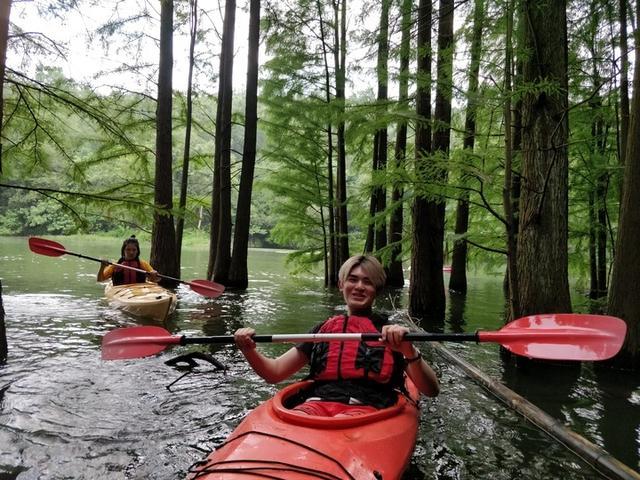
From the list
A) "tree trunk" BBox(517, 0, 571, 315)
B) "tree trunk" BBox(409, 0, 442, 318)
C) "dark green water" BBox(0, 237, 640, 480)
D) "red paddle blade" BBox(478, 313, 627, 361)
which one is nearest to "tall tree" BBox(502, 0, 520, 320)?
"tree trunk" BBox(517, 0, 571, 315)

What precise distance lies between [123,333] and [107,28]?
35.6 feet

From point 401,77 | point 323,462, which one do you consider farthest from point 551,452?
point 401,77

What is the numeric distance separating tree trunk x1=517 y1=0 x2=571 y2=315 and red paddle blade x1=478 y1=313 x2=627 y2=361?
1.82 m

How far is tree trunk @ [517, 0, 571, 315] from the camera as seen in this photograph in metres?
4.43

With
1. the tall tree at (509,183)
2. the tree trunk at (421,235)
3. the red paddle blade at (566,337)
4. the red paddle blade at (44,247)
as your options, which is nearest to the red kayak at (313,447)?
the red paddle blade at (566,337)

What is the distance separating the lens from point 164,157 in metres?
10.8

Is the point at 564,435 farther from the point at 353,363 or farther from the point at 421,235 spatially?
the point at 421,235

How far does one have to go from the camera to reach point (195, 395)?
13.4 ft

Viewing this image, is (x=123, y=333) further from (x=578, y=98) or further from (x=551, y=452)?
(x=578, y=98)

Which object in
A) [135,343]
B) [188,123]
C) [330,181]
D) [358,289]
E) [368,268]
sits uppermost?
[188,123]

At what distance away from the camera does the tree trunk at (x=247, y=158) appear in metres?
11.2

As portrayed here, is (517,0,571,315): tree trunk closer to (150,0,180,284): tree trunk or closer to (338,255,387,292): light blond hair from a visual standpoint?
(338,255,387,292): light blond hair

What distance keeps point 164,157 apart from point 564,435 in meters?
9.93

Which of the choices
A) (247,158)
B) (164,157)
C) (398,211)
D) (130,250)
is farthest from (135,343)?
(398,211)
